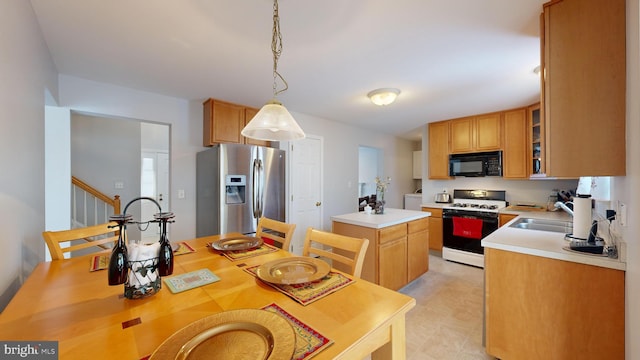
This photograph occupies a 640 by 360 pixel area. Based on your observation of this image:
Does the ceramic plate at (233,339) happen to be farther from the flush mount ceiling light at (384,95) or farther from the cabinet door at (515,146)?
the cabinet door at (515,146)

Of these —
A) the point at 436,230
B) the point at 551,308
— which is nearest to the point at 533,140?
the point at 436,230

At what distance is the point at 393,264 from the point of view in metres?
2.49

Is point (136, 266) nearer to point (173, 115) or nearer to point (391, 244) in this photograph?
point (391, 244)

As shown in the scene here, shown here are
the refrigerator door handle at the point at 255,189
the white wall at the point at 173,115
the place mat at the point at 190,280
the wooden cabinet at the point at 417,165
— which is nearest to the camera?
the place mat at the point at 190,280

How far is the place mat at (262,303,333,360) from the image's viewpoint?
0.63 meters

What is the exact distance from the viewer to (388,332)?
832 mm

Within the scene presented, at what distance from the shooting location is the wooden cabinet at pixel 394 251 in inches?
92.1

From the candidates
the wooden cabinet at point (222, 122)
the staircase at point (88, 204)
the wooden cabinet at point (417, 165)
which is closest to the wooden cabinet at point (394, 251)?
the wooden cabinet at point (222, 122)

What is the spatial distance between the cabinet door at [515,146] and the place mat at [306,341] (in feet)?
13.3

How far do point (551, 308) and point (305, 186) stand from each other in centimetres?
298

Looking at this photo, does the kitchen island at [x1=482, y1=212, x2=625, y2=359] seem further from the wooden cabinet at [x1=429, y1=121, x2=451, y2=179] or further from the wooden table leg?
the wooden cabinet at [x1=429, y1=121, x2=451, y2=179]

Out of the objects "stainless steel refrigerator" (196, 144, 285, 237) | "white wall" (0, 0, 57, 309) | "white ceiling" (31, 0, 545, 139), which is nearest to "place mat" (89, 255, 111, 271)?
"white wall" (0, 0, 57, 309)

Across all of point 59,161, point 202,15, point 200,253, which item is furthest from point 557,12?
point 59,161

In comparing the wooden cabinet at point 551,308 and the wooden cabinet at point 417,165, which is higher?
the wooden cabinet at point 417,165
